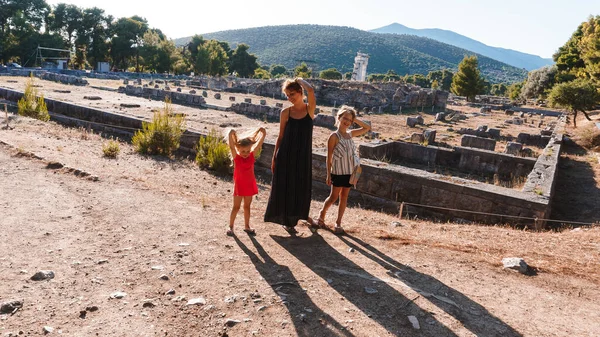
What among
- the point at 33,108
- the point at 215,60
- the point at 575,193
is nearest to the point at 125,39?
the point at 215,60

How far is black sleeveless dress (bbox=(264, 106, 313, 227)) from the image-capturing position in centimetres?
426

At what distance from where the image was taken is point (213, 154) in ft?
27.2

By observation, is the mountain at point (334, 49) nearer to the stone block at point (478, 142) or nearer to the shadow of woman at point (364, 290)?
the stone block at point (478, 142)

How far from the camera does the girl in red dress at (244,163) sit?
4344 millimetres

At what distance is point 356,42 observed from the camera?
174 metres

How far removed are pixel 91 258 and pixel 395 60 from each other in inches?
7075

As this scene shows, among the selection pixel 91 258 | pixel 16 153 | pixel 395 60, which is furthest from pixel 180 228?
pixel 395 60

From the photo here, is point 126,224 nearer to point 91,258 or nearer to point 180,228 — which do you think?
point 180,228

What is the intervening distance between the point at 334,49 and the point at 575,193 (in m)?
165

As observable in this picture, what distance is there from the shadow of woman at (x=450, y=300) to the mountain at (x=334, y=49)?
14152cm

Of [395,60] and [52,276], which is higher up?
[395,60]

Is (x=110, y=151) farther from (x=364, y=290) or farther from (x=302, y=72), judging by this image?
(x=302, y=72)

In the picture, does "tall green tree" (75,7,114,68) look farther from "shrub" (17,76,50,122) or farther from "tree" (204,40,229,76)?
"shrub" (17,76,50,122)

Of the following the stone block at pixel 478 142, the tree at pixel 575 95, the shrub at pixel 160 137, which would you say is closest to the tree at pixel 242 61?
the tree at pixel 575 95
